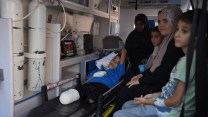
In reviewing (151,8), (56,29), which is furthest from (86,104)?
(151,8)

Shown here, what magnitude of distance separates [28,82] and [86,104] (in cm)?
55

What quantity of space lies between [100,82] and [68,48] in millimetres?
584

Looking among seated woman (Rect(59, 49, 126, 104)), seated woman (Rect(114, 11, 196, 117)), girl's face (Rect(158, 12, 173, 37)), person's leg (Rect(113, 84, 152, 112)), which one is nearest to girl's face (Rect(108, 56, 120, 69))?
seated woman (Rect(59, 49, 126, 104))

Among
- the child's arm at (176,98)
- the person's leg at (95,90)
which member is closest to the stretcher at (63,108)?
the person's leg at (95,90)

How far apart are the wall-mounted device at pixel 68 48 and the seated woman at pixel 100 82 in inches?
13.9

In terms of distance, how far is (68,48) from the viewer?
2318 millimetres

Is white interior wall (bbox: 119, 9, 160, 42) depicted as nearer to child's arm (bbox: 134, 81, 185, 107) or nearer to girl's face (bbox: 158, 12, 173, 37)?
girl's face (bbox: 158, 12, 173, 37)

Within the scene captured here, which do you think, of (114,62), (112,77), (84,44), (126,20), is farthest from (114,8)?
(112,77)

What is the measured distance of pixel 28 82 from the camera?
1.76 m

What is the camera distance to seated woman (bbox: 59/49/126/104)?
1.79 meters

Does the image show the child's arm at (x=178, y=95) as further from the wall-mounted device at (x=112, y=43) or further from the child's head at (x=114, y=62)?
the wall-mounted device at (x=112, y=43)

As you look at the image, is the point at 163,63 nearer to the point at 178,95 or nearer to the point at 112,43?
the point at 178,95

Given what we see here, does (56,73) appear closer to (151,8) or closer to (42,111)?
(42,111)

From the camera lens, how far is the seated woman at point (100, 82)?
5.86ft
